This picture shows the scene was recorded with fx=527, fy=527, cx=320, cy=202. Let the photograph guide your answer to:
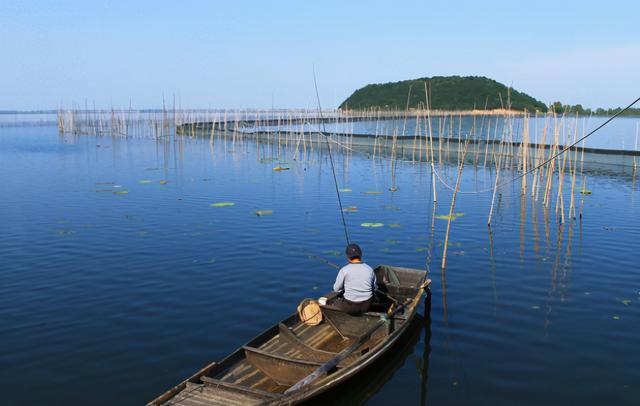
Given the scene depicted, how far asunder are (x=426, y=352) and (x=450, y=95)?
147 m

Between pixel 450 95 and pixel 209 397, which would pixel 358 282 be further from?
pixel 450 95

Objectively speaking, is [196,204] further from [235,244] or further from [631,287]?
[631,287]

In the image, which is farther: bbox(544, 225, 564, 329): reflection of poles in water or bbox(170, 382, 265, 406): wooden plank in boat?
bbox(544, 225, 564, 329): reflection of poles in water

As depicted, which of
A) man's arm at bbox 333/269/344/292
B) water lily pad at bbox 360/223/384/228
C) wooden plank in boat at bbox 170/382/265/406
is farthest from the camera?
water lily pad at bbox 360/223/384/228

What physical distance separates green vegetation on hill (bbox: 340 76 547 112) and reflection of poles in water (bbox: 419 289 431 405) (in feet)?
433

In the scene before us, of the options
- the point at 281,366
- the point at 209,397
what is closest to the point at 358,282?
the point at 281,366

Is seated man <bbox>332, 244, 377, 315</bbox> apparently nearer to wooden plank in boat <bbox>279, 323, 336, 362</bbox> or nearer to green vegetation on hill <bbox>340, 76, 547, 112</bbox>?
wooden plank in boat <bbox>279, 323, 336, 362</bbox>

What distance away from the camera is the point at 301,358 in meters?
7.23

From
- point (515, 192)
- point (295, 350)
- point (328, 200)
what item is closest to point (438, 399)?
point (295, 350)

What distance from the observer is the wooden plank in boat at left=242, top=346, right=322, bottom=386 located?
6.64 metres

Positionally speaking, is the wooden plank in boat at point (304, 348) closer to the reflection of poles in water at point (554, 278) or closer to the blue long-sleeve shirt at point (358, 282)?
the blue long-sleeve shirt at point (358, 282)

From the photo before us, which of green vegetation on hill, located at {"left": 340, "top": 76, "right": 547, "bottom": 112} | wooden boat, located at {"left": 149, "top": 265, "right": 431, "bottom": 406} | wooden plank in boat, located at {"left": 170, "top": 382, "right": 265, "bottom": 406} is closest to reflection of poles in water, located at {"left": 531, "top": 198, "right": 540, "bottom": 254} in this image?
wooden boat, located at {"left": 149, "top": 265, "right": 431, "bottom": 406}

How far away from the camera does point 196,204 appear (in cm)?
1969

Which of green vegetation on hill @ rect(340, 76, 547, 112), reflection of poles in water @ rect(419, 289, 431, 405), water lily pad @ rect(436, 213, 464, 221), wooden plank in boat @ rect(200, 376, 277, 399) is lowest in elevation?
reflection of poles in water @ rect(419, 289, 431, 405)
